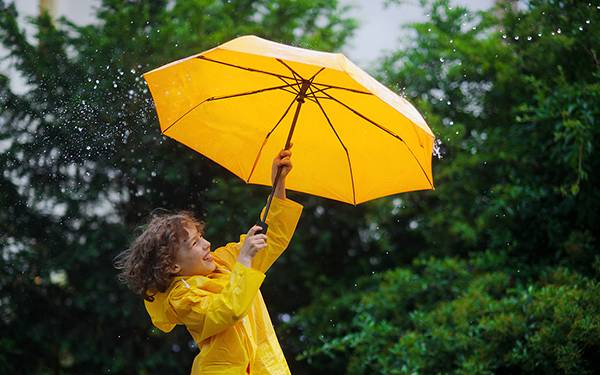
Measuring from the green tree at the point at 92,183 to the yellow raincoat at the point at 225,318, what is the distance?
2.65 metres

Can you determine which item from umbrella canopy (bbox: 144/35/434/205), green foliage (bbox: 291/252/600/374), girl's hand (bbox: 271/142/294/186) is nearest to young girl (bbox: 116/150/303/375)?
girl's hand (bbox: 271/142/294/186)

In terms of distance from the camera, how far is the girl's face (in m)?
2.58

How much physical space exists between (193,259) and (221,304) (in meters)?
0.28

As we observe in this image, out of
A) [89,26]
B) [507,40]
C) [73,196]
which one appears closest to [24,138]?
[73,196]

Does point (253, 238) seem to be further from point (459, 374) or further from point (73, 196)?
point (73, 196)

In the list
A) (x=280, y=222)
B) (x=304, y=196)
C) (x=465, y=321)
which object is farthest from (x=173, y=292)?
(x=304, y=196)

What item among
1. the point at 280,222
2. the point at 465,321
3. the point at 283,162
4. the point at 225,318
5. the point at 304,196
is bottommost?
the point at 465,321

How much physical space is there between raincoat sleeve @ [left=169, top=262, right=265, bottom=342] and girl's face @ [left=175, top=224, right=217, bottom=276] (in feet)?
0.45

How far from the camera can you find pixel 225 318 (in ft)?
7.68

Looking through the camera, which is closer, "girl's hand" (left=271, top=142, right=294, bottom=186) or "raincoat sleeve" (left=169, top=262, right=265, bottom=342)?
"raincoat sleeve" (left=169, top=262, right=265, bottom=342)

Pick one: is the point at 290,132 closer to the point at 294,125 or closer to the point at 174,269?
the point at 294,125

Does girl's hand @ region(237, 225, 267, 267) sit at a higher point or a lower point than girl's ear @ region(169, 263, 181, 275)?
higher

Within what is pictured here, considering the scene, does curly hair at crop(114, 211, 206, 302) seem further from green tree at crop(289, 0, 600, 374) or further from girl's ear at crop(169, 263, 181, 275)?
green tree at crop(289, 0, 600, 374)

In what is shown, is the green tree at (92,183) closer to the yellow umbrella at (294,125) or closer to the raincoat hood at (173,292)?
the yellow umbrella at (294,125)
